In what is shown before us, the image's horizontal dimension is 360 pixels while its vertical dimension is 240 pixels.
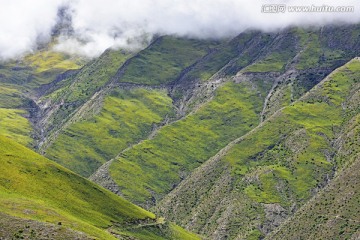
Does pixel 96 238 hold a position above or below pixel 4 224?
below

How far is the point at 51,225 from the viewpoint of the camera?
7480 inches

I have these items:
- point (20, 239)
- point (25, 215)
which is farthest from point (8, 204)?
point (20, 239)

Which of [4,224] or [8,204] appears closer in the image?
[4,224]

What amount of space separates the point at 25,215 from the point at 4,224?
522 inches

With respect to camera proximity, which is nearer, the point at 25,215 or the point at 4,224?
the point at 4,224

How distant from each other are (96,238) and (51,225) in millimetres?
15538

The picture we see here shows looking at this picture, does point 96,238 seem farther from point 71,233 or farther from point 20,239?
point 20,239

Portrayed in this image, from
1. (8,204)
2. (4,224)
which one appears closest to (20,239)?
(4,224)

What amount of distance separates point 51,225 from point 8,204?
1986 centimetres

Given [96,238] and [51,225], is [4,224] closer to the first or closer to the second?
[51,225]

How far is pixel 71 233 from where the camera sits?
7441 inches

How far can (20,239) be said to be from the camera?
177625 millimetres

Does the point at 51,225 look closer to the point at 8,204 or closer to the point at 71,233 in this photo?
the point at 71,233

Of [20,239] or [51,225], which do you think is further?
[51,225]
